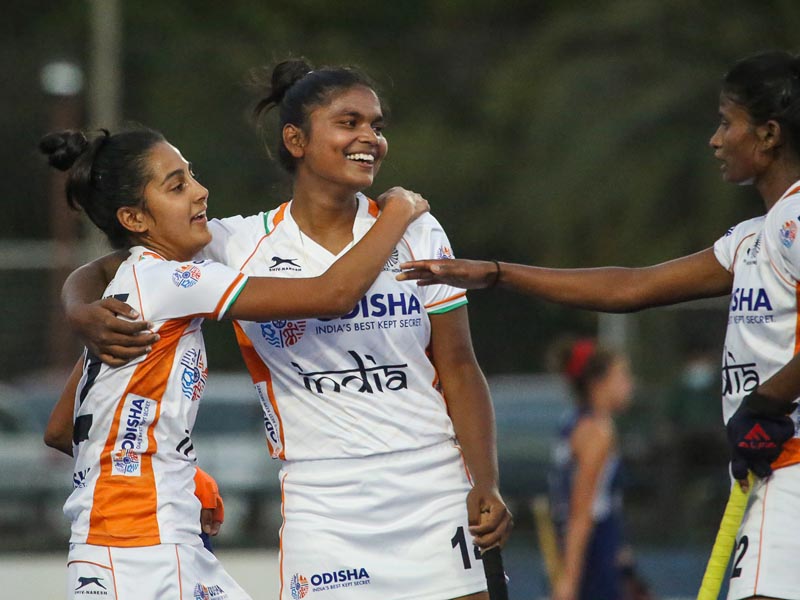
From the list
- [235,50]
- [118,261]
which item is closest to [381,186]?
[235,50]

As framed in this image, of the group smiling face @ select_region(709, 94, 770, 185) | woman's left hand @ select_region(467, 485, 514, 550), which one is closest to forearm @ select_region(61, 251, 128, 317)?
woman's left hand @ select_region(467, 485, 514, 550)

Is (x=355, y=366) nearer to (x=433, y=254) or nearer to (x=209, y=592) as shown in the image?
(x=433, y=254)

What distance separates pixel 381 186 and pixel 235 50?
6.10 meters

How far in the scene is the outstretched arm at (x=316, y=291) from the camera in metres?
3.67

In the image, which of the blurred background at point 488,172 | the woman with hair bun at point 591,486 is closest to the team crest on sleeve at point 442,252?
the woman with hair bun at point 591,486

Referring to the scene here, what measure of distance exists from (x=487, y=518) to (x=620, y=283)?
853mm

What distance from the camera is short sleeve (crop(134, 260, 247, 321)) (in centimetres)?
367

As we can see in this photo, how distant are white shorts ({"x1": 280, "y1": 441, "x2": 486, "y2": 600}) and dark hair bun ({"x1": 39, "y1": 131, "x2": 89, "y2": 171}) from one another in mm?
1093

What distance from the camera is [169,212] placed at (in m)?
3.82

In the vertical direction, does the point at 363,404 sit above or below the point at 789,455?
above

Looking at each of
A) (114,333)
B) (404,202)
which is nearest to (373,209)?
(404,202)

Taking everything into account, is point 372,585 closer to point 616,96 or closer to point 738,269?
point 738,269

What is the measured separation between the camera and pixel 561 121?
69.0 ft

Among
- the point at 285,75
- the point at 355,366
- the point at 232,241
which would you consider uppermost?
the point at 285,75
